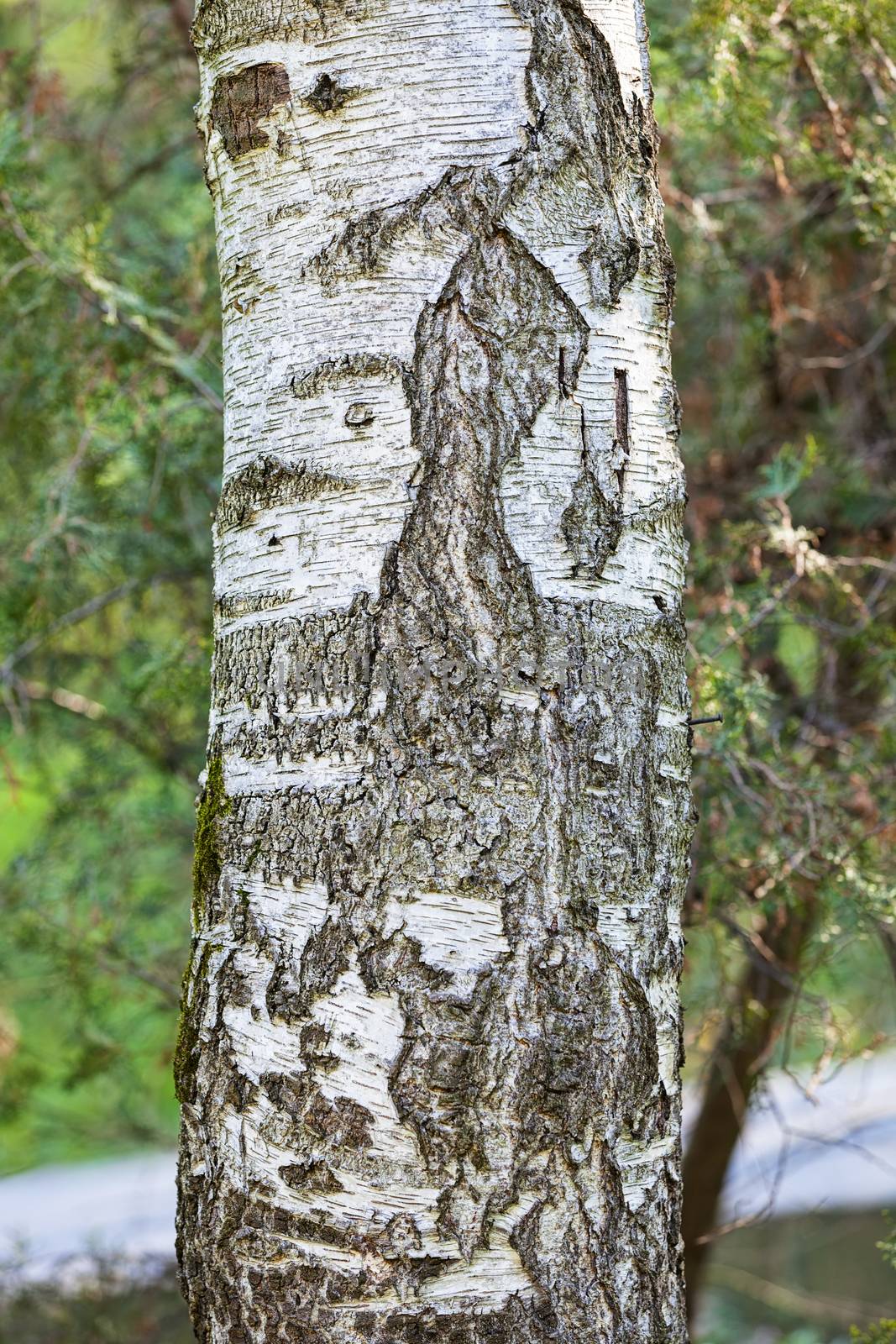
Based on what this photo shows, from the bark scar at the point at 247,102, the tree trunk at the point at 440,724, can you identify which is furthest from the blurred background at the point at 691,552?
the bark scar at the point at 247,102

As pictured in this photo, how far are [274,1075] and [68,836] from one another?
8.68 feet

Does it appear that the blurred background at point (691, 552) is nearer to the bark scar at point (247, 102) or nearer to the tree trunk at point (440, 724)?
the tree trunk at point (440, 724)

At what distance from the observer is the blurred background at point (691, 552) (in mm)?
2258

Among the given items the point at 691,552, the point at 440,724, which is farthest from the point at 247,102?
the point at 691,552

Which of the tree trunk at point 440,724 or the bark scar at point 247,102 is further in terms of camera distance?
the bark scar at point 247,102

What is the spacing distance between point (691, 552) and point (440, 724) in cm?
170

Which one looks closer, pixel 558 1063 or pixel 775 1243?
pixel 558 1063

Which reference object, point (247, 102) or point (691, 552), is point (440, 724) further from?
point (691, 552)

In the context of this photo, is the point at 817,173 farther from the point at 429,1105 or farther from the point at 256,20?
the point at 429,1105

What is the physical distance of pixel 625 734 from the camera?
3.72ft

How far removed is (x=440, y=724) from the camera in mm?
1072

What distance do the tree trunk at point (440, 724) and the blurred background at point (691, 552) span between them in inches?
34.7

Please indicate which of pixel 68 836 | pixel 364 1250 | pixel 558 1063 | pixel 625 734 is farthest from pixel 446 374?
pixel 68 836

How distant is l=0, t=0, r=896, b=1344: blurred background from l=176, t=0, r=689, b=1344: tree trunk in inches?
34.7
